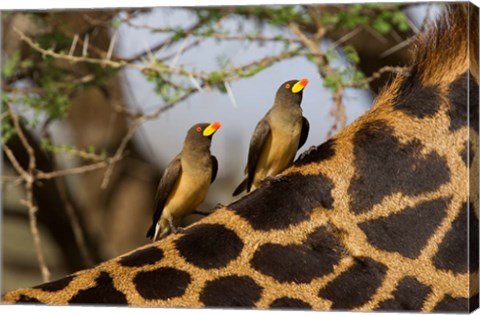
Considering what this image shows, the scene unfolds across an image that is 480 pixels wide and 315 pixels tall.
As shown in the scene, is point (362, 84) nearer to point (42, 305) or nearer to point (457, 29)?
point (457, 29)

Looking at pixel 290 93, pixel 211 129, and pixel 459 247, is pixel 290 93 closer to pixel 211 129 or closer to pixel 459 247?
pixel 211 129

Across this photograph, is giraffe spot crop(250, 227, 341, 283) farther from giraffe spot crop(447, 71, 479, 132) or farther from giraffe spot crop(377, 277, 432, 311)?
giraffe spot crop(447, 71, 479, 132)

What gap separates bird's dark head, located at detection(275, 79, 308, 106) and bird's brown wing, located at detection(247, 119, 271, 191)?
0.08m

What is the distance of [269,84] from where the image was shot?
3.30m

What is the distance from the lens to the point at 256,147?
3.15 meters

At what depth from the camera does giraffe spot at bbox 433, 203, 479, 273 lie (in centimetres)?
269

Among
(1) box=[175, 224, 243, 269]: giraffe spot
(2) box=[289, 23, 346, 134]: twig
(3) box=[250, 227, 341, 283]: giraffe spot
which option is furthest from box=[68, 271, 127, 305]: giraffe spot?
(2) box=[289, 23, 346, 134]: twig

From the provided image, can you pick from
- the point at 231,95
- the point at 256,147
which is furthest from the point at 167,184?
the point at 231,95

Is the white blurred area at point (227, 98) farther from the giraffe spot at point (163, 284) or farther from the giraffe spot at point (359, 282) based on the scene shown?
the giraffe spot at point (163, 284)

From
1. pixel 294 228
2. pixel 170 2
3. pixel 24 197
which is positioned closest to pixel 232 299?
pixel 294 228

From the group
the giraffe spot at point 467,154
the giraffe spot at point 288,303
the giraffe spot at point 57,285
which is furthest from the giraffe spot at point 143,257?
the giraffe spot at point 467,154

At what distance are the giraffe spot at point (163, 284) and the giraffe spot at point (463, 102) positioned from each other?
797mm

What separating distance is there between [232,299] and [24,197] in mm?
2383

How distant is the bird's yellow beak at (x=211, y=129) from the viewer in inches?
127
